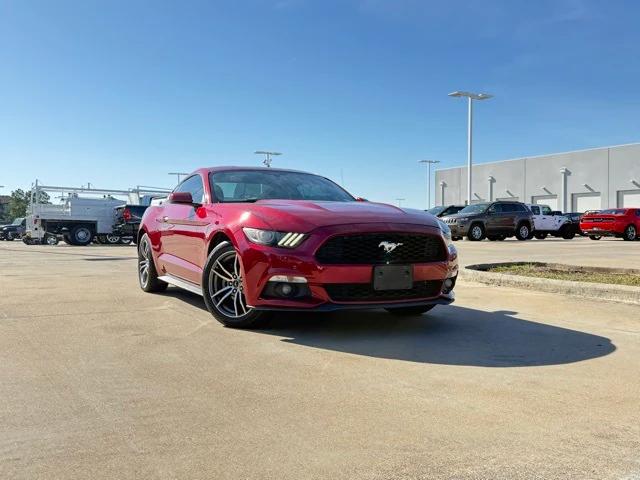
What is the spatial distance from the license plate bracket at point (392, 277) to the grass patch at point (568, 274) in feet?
13.5

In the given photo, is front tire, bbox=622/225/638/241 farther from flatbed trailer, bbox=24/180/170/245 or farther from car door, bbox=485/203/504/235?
flatbed trailer, bbox=24/180/170/245

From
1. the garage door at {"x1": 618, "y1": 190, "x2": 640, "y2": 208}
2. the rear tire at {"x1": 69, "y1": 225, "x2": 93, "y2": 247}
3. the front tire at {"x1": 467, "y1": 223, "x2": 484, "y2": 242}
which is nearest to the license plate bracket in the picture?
the front tire at {"x1": 467, "y1": 223, "x2": 484, "y2": 242}

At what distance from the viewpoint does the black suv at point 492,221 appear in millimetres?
23844

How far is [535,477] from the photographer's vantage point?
2295mm

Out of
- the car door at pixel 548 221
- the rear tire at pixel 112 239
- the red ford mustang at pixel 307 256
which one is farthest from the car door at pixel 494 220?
the red ford mustang at pixel 307 256

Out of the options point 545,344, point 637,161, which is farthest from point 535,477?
point 637,161

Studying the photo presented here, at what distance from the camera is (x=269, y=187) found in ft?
19.6

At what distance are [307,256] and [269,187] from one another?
1.71m

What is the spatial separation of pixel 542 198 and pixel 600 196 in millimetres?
6222

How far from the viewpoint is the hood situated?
15.1 feet

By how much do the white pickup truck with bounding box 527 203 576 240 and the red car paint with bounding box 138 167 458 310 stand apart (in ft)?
81.9

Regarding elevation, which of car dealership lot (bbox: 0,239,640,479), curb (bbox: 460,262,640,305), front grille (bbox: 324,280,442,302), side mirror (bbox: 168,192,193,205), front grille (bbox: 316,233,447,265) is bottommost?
car dealership lot (bbox: 0,239,640,479)

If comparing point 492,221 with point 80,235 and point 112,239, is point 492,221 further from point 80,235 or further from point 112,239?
point 80,235

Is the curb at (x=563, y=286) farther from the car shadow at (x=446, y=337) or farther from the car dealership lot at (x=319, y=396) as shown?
the car shadow at (x=446, y=337)
